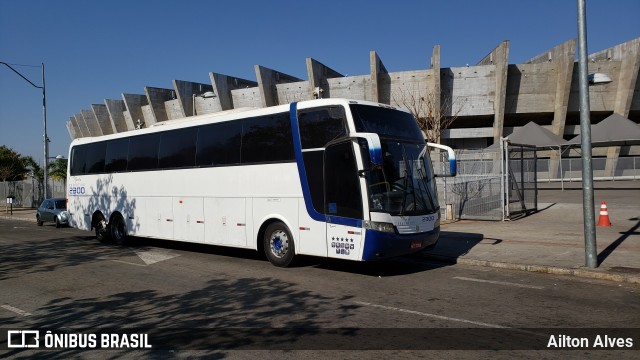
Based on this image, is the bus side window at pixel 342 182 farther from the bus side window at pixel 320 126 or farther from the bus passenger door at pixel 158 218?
the bus passenger door at pixel 158 218

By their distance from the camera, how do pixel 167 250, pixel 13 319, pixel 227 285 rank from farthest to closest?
1. pixel 167 250
2. pixel 227 285
3. pixel 13 319

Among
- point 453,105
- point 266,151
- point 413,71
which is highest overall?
point 413,71

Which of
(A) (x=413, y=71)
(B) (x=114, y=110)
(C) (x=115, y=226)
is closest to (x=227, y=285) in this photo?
(C) (x=115, y=226)

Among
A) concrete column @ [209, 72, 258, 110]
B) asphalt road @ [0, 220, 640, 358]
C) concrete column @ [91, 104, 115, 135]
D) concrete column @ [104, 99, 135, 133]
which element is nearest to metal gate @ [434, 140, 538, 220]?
asphalt road @ [0, 220, 640, 358]

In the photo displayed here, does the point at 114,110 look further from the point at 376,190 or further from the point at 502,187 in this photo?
the point at 376,190

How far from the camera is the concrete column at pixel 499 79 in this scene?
3934cm

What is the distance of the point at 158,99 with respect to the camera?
175 ft

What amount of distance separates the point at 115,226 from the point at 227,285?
8160 millimetres

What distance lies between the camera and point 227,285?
8.68m

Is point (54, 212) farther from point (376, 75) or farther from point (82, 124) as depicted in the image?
point (82, 124)

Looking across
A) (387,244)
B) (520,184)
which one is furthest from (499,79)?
(387,244)

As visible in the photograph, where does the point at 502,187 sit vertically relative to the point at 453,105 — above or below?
below

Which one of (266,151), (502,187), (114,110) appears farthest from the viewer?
(114,110)

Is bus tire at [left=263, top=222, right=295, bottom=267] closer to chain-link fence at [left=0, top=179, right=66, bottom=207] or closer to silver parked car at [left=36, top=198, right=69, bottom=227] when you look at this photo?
silver parked car at [left=36, top=198, right=69, bottom=227]
